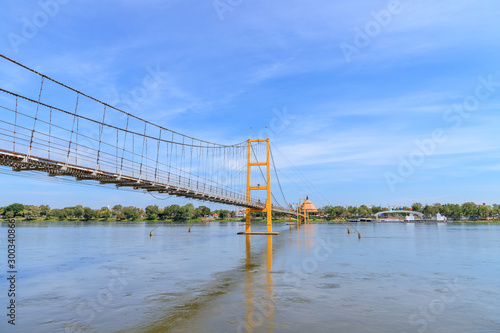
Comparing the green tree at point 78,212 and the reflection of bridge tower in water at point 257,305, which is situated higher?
the green tree at point 78,212

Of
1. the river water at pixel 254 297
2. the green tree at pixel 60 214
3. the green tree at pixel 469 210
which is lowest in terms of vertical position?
the river water at pixel 254 297

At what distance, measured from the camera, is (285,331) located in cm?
1126

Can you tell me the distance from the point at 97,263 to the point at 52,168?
15.6m

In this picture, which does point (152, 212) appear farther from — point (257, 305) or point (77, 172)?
point (257, 305)

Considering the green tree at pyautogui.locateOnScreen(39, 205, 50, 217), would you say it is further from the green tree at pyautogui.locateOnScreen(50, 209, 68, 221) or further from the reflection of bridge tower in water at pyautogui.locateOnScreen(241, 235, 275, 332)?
the reflection of bridge tower in water at pyautogui.locateOnScreen(241, 235, 275, 332)

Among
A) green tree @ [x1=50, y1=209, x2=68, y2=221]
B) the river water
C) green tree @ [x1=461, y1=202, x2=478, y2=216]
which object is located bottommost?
the river water

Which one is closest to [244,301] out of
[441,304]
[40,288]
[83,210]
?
[441,304]

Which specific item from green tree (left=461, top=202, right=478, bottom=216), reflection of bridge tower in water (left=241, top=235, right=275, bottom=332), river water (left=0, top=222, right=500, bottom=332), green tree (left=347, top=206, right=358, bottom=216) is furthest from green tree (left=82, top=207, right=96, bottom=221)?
green tree (left=461, top=202, right=478, bottom=216)

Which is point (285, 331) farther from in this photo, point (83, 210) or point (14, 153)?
point (83, 210)

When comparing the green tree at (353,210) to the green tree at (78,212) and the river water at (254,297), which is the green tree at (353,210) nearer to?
the green tree at (78,212)

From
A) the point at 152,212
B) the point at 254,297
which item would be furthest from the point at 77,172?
the point at 152,212

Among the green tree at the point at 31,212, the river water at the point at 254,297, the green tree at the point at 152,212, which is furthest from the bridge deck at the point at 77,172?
the green tree at the point at 152,212

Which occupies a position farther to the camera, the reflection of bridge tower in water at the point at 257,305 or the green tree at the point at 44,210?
the green tree at the point at 44,210

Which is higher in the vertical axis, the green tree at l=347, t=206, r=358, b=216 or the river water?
the green tree at l=347, t=206, r=358, b=216
